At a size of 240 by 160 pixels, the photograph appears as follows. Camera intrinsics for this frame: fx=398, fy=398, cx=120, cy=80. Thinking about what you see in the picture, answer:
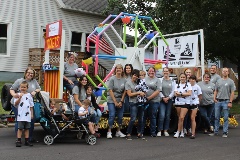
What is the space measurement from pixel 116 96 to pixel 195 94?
7.01 feet

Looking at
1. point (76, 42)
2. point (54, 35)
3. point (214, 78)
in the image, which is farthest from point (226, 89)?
point (76, 42)

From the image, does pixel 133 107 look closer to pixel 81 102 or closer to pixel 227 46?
pixel 81 102

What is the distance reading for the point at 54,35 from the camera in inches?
386

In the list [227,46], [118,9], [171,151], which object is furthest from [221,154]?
[118,9]

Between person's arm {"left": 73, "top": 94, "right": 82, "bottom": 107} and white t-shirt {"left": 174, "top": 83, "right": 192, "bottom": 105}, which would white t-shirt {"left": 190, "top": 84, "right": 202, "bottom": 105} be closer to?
white t-shirt {"left": 174, "top": 83, "right": 192, "bottom": 105}

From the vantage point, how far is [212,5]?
17328 mm

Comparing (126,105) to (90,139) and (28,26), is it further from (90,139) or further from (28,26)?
(28,26)

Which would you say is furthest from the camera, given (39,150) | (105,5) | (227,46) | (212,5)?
(105,5)

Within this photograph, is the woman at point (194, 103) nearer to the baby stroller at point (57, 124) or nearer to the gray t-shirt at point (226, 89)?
the gray t-shirt at point (226, 89)

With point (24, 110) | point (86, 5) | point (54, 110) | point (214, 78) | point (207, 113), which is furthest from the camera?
point (86, 5)

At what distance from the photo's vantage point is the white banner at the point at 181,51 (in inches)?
497

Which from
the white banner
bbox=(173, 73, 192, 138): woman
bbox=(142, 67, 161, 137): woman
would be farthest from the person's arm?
the white banner

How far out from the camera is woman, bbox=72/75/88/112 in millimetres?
9049

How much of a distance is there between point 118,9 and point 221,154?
14.5m
